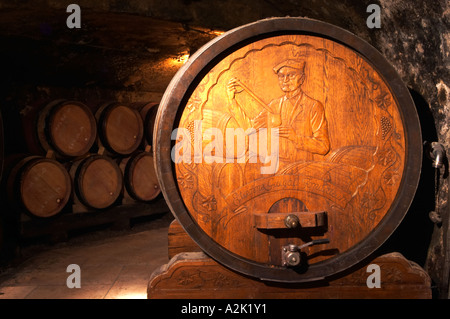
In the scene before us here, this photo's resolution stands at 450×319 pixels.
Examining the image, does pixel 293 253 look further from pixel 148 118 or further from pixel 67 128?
pixel 148 118

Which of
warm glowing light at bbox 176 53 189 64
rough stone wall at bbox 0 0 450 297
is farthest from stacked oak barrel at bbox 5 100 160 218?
warm glowing light at bbox 176 53 189 64

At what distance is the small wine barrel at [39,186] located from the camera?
132 inches

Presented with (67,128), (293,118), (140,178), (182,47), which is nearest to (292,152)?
(293,118)

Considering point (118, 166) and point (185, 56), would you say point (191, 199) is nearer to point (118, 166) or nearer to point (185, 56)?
point (118, 166)

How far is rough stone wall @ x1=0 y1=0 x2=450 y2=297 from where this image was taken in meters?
2.19

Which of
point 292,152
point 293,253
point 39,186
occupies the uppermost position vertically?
point 292,152

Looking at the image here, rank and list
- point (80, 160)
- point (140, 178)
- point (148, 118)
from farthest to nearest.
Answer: point (148, 118) < point (140, 178) < point (80, 160)

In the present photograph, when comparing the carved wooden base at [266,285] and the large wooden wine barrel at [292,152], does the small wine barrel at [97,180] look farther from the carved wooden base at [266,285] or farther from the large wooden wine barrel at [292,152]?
the large wooden wine barrel at [292,152]

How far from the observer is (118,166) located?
4230mm

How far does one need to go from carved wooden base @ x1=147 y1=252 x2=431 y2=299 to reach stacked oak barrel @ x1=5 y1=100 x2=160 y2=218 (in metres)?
2.11

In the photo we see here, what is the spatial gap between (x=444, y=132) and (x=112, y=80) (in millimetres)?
4021

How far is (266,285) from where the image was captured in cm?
196

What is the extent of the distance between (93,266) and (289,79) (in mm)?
A: 2356

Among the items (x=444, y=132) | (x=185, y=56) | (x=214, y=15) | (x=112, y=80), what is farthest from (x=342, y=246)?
(x=112, y=80)
